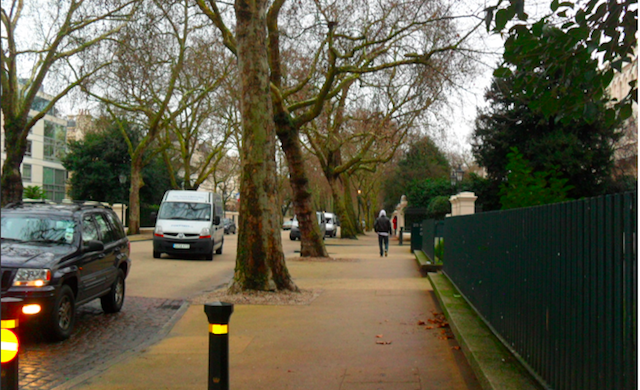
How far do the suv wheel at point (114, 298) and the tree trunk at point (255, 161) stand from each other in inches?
82.7

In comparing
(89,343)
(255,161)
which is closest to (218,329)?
(89,343)

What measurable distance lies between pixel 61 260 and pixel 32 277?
55cm

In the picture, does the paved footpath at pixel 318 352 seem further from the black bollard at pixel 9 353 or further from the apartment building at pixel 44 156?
the apartment building at pixel 44 156

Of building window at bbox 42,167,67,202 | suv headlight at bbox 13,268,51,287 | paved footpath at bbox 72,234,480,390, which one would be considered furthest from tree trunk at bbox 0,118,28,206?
building window at bbox 42,167,67,202

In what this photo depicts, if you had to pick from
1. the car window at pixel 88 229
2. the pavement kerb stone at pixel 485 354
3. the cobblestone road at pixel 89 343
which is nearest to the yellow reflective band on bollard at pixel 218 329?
the pavement kerb stone at pixel 485 354

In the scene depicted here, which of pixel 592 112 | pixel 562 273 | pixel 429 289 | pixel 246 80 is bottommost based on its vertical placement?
pixel 429 289

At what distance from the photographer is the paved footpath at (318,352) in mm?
6051

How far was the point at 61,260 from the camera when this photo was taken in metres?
8.07

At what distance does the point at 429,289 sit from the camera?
13867 millimetres

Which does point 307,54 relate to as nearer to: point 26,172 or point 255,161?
point 255,161

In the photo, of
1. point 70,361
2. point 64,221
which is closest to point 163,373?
point 70,361

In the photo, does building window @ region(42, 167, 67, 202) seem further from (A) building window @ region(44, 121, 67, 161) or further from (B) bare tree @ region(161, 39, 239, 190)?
(B) bare tree @ region(161, 39, 239, 190)

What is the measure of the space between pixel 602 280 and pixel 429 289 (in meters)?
10.6

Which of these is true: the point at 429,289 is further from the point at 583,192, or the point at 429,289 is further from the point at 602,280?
the point at 583,192
